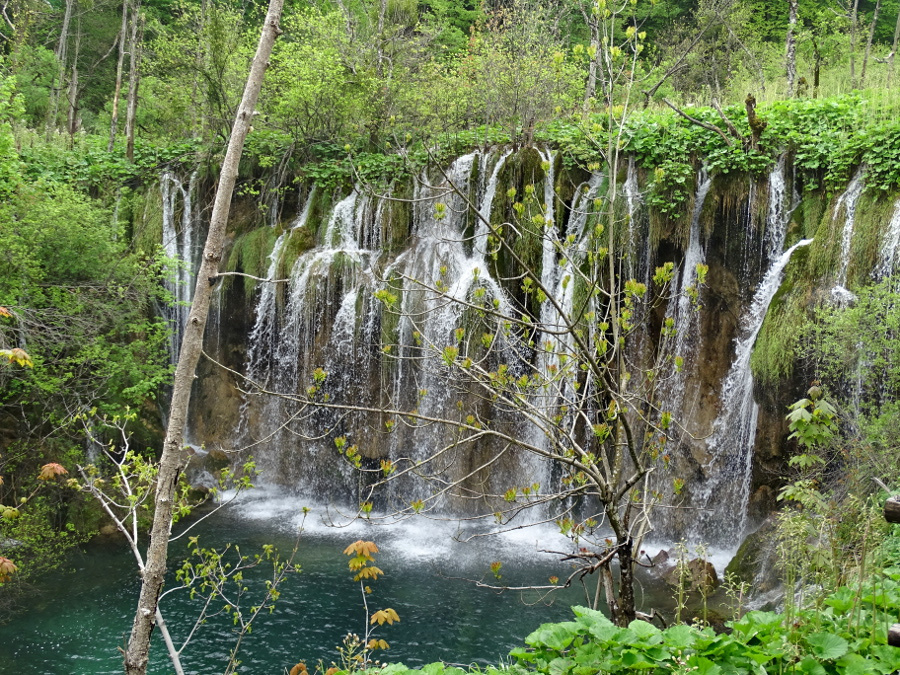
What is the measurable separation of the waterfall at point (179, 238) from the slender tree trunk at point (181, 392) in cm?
1095

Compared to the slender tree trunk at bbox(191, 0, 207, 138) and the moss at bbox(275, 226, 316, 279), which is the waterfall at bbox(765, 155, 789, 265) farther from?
the slender tree trunk at bbox(191, 0, 207, 138)

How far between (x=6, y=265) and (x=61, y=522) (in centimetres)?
409

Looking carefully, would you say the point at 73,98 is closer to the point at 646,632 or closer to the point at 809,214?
the point at 809,214

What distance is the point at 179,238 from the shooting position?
14797 mm

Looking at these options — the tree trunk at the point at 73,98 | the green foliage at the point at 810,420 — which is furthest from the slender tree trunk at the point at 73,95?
the green foliage at the point at 810,420

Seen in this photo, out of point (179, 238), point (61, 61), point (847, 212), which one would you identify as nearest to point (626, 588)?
point (847, 212)

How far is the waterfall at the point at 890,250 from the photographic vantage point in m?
8.99

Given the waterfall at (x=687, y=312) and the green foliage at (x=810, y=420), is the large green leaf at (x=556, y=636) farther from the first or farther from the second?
the waterfall at (x=687, y=312)

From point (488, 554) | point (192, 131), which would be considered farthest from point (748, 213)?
point (192, 131)

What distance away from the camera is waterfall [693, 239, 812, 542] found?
33.1ft

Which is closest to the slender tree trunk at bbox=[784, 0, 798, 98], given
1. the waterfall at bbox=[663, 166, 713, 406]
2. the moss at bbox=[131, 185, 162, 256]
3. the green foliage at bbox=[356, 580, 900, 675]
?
the waterfall at bbox=[663, 166, 713, 406]

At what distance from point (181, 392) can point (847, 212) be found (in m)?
9.20

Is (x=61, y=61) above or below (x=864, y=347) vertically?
above

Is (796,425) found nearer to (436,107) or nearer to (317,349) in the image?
(317,349)
